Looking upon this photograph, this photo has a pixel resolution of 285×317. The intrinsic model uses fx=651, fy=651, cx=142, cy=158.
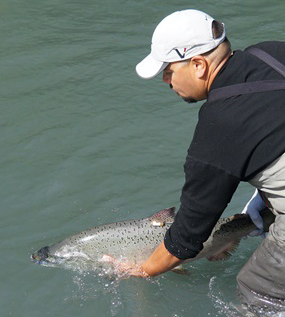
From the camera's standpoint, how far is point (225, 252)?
16.1ft

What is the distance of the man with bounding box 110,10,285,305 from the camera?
131 inches

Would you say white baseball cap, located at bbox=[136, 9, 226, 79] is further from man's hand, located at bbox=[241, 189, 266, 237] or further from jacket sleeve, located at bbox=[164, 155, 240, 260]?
man's hand, located at bbox=[241, 189, 266, 237]

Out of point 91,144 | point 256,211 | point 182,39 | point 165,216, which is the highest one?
point 182,39

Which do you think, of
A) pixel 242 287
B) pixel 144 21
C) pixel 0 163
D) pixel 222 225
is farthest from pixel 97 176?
pixel 144 21

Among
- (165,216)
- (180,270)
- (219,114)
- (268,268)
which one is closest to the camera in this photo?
(219,114)

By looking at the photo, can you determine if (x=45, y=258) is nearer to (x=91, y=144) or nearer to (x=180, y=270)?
(x=180, y=270)

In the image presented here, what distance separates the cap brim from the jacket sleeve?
0.54 metres

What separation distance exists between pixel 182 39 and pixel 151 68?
276mm

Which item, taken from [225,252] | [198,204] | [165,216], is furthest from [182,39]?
[225,252]

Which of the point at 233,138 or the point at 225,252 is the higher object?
the point at 233,138

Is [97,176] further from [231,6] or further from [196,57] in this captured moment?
[231,6]

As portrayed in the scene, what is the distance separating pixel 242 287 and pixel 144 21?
21.6 ft

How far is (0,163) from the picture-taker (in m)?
6.71

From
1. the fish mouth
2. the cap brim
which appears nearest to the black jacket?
the cap brim
